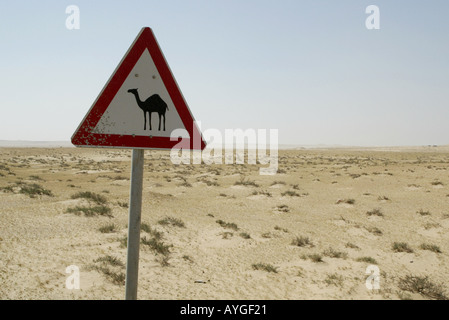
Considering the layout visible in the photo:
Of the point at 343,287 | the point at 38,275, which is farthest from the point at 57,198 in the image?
the point at 343,287

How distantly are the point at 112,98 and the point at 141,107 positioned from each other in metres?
0.26

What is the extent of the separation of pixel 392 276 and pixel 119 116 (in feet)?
22.3

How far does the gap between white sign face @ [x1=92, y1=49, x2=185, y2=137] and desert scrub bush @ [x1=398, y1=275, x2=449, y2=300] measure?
5.85 meters

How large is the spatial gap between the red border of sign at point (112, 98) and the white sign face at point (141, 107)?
0.03 metres

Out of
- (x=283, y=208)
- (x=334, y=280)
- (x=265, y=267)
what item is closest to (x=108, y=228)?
(x=265, y=267)

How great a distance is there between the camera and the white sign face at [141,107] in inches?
98.3

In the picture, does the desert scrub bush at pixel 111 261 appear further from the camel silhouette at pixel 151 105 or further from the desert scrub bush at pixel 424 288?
the desert scrub bush at pixel 424 288

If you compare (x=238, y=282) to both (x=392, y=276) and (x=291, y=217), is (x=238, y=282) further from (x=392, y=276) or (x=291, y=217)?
(x=291, y=217)

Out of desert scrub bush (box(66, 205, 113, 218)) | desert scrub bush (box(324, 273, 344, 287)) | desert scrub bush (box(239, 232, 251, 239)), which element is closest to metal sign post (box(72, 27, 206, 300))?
desert scrub bush (box(324, 273, 344, 287))

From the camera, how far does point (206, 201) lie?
15.7 meters

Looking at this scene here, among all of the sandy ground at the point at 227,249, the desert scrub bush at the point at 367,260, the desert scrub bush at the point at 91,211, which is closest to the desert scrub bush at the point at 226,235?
the sandy ground at the point at 227,249

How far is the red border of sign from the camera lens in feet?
7.96

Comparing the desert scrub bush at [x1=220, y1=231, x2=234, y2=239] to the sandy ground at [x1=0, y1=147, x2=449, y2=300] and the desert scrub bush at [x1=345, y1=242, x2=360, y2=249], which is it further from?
the desert scrub bush at [x1=345, y1=242, x2=360, y2=249]
